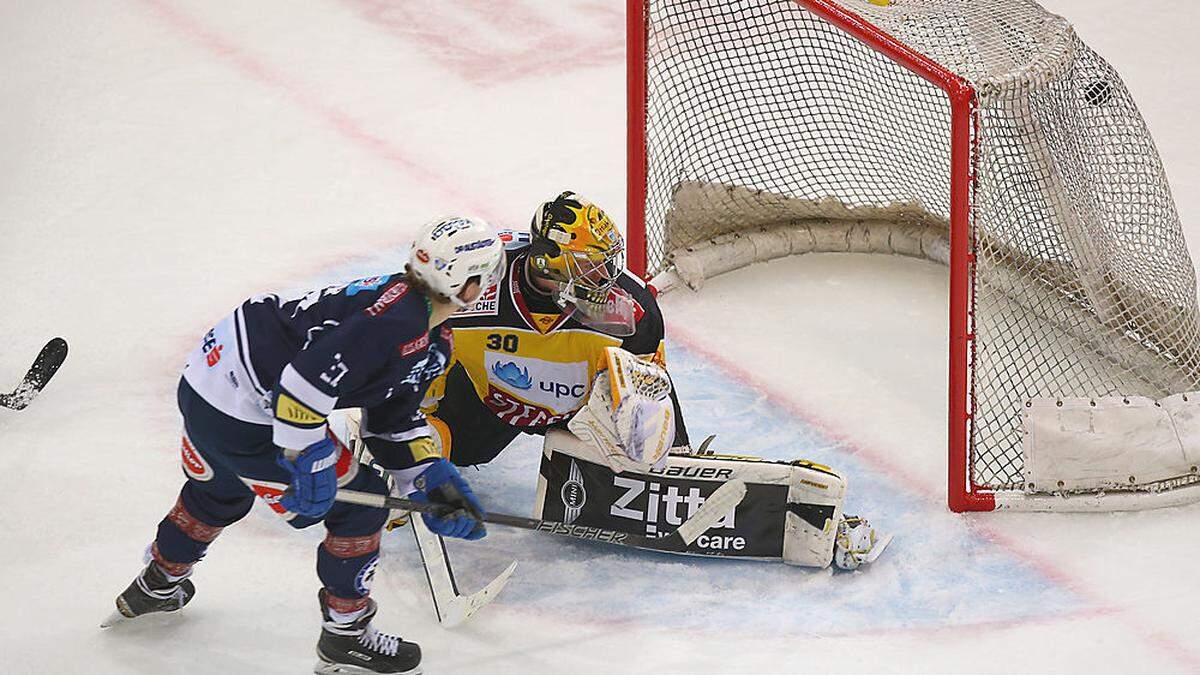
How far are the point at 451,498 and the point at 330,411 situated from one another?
0.41 metres

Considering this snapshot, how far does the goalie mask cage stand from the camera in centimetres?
380

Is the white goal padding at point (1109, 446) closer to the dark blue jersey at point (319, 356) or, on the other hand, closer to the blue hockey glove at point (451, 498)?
the blue hockey glove at point (451, 498)

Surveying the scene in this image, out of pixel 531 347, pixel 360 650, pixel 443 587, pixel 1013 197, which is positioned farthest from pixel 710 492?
pixel 1013 197

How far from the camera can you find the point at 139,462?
4.08 m

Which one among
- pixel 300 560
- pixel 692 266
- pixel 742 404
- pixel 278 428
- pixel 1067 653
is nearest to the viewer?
pixel 278 428

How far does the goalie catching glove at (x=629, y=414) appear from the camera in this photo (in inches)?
138

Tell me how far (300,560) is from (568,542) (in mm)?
593

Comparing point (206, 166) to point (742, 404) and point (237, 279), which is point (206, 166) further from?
point (742, 404)

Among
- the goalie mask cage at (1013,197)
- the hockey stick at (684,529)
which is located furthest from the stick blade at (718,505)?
the goalie mask cage at (1013,197)

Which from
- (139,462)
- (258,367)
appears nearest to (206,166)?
(139,462)

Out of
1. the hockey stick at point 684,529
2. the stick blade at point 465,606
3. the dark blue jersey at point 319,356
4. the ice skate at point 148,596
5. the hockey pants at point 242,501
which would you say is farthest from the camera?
the hockey stick at point 684,529

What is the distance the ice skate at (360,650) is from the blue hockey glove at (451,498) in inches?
8.8

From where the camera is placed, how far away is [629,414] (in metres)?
3.51

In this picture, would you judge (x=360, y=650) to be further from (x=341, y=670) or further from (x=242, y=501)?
(x=242, y=501)
